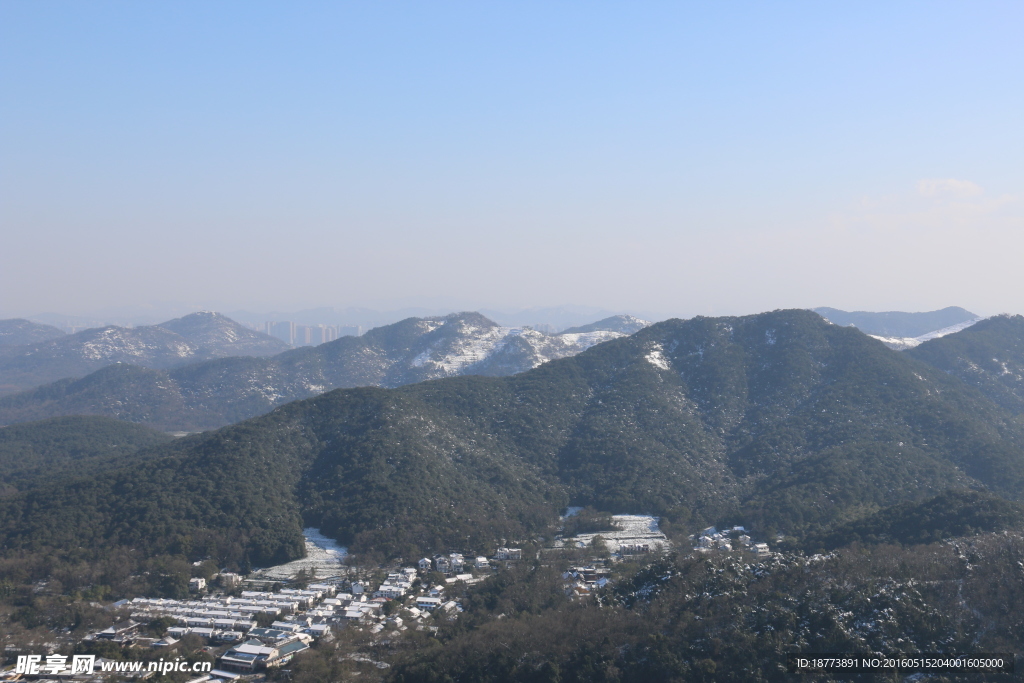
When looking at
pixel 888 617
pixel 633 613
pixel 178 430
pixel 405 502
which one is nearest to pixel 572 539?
pixel 405 502

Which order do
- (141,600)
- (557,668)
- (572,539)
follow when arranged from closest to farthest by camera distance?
1. (557,668)
2. (141,600)
3. (572,539)

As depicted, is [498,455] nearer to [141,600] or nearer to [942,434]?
[141,600]

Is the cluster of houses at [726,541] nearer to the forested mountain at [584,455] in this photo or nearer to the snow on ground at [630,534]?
the forested mountain at [584,455]

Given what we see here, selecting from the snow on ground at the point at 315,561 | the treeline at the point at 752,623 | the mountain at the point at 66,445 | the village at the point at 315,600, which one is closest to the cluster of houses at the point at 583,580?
the village at the point at 315,600

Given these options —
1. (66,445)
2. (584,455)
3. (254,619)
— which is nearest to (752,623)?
(254,619)

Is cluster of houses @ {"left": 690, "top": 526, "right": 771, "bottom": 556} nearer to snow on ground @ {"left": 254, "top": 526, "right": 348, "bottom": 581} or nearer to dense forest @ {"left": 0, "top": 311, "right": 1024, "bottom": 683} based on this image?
dense forest @ {"left": 0, "top": 311, "right": 1024, "bottom": 683}

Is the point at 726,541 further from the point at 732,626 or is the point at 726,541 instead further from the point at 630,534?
the point at 732,626
